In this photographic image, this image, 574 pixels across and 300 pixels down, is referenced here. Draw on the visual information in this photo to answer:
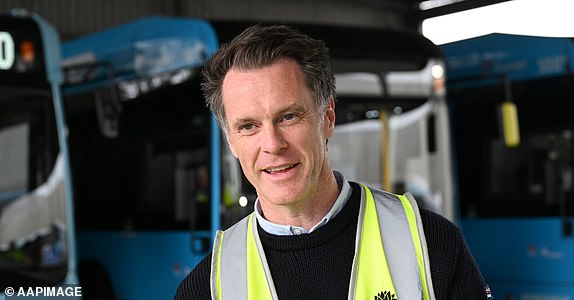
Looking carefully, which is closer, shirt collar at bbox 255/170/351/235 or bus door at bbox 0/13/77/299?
shirt collar at bbox 255/170/351/235

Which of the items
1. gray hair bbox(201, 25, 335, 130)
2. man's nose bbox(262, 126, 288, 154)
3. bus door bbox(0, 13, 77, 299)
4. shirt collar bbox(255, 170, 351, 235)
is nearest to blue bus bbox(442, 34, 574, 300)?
bus door bbox(0, 13, 77, 299)

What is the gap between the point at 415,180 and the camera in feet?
25.9

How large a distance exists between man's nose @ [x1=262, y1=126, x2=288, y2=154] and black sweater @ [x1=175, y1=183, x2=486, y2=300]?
10.4 inches

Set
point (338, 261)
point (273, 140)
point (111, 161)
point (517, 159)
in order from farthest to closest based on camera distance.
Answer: point (517, 159) < point (111, 161) < point (338, 261) < point (273, 140)

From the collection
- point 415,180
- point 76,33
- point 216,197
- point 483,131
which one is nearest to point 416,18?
point 76,33

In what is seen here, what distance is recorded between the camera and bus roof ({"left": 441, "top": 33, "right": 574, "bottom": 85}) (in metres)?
8.47

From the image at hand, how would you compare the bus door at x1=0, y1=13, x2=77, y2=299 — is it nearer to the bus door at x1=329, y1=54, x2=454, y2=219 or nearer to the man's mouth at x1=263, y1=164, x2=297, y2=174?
the bus door at x1=329, y1=54, x2=454, y2=219

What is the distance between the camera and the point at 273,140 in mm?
2227

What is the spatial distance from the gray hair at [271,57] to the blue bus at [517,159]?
230 inches

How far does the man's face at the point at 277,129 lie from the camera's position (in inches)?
88.0

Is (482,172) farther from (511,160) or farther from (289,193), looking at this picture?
(289,193)

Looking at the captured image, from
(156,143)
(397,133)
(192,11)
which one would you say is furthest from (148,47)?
(192,11)

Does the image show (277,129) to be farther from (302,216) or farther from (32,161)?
(32,161)

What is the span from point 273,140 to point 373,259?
0.40m
